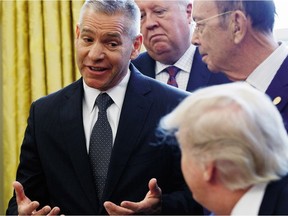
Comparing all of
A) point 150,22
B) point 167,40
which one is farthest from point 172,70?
point 150,22

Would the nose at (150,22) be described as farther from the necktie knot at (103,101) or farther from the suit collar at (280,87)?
the suit collar at (280,87)

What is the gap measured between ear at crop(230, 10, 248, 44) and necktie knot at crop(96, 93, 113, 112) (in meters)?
0.56

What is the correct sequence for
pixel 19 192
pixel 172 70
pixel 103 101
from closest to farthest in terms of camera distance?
pixel 19 192 → pixel 103 101 → pixel 172 70

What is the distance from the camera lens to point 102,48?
2.17 m

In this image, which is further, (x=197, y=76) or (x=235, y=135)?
(x=197, y=76)

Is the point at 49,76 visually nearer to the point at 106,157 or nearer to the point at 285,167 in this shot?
the point at 106,157

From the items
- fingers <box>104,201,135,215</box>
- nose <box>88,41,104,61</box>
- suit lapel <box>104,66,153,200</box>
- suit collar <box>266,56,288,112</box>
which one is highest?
nose <box>88,41,104,61</box>

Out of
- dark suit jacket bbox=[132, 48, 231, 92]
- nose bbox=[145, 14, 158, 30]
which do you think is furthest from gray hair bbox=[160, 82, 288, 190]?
nose bbox=[145, 14, 158, 30]

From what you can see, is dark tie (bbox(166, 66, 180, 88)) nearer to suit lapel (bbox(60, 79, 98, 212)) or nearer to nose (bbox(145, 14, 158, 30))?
nose (bbox(145, 14, 158, 30))

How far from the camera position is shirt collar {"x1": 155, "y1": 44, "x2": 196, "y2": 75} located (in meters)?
2.78

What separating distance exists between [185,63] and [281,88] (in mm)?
857

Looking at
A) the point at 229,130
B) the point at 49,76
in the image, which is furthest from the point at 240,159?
the point at 49,76

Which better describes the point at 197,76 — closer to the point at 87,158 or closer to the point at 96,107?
the point at 96,107

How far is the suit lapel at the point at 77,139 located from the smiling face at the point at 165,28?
2.36 ft
